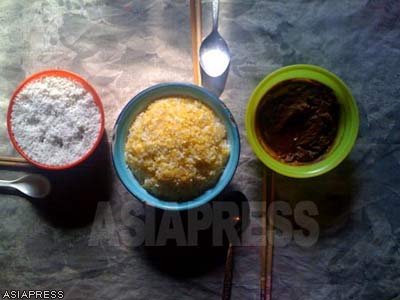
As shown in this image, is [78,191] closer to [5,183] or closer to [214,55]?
[5,183]

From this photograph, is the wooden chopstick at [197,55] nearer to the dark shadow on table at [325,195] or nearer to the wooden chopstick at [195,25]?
the wooden chopstick at [195,25]

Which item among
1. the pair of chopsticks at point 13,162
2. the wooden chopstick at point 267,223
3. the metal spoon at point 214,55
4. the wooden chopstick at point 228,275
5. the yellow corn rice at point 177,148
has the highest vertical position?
the metal spoon at point 214,55

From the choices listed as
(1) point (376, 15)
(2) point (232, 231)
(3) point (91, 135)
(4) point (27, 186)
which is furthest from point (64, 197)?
(1) point (376, 15)

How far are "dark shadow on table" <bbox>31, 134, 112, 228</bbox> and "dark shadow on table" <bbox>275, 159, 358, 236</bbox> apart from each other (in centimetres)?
40

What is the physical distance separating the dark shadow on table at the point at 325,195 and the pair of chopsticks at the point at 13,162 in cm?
57

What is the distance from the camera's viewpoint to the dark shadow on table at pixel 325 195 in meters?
1.04

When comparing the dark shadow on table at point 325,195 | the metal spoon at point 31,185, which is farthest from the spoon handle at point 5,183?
the dark shadow on table at point 325,195

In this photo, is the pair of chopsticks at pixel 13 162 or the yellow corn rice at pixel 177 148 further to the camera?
the pair of chopsticks at pixel 13 162

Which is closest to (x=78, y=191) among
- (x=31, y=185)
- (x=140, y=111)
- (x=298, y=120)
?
(x=31, y=185)

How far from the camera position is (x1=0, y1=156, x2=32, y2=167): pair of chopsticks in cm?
104

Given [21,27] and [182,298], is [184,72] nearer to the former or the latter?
[21,27]

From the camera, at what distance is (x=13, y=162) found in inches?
41.2

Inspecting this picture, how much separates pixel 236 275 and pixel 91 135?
0.45m

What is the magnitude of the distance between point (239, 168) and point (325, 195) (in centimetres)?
20
